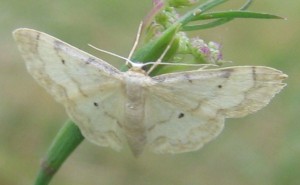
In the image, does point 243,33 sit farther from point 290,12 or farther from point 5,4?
point 5,4

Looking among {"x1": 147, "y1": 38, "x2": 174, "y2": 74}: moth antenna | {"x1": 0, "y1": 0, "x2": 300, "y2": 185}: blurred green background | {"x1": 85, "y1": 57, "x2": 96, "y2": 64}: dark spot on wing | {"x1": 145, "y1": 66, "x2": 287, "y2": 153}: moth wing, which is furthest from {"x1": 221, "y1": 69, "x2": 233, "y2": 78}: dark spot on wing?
{"x1": 0, "y1": 0, "x2": 300, "y2": 185}: blurred green background

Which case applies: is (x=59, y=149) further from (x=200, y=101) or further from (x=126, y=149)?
(x=126, y=149)

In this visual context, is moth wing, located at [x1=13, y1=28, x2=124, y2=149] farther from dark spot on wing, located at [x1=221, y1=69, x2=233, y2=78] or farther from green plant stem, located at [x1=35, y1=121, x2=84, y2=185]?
dark spot on wing, located at [x1=221, y1=69, x2=233, y2=78]

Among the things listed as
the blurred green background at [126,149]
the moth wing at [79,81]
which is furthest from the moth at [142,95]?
the blurred green background at [126,149]

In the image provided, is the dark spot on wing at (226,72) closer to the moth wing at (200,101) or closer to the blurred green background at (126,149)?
the moth wing at (200,101)

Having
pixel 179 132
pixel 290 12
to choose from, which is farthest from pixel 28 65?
pixel 290 12

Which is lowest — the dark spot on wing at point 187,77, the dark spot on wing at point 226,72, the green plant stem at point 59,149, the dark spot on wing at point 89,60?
the green plant stem at point 59,149
